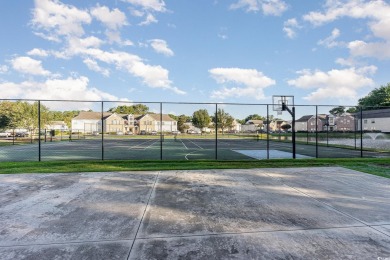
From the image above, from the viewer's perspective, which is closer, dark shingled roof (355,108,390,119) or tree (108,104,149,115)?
A: dark shingled roof (355,108,390,119)

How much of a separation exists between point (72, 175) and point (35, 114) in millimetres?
43890

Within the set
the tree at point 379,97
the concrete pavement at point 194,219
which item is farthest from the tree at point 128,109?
the concrete pavement at point 194,219

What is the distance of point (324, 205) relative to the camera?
4.75m

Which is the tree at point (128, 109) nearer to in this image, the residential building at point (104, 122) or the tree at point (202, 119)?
the residential building at point (104, 122)

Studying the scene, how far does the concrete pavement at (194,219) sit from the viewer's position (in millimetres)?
2969

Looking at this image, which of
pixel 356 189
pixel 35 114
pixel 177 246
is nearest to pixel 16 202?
pixel 177 246

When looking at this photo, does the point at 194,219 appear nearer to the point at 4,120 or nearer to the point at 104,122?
the point at 4,120

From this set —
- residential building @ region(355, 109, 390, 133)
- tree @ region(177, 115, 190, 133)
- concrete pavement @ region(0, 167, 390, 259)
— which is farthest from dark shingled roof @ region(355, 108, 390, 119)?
concrete pavement @ region(0, 167, 390, 259)

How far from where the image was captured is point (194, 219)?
3982 mm

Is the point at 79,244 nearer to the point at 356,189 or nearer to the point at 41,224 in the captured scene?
the point at 41,224

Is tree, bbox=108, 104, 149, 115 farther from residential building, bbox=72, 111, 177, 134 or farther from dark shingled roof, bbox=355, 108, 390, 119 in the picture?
dark shingled roof, bbox=355, 108, 390, 119

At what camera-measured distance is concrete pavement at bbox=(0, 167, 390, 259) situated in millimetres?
2969

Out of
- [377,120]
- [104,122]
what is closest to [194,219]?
[104,122]

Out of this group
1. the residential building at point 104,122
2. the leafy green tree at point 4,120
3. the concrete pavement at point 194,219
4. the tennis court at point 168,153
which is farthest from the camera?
the residential building at point 104,122
